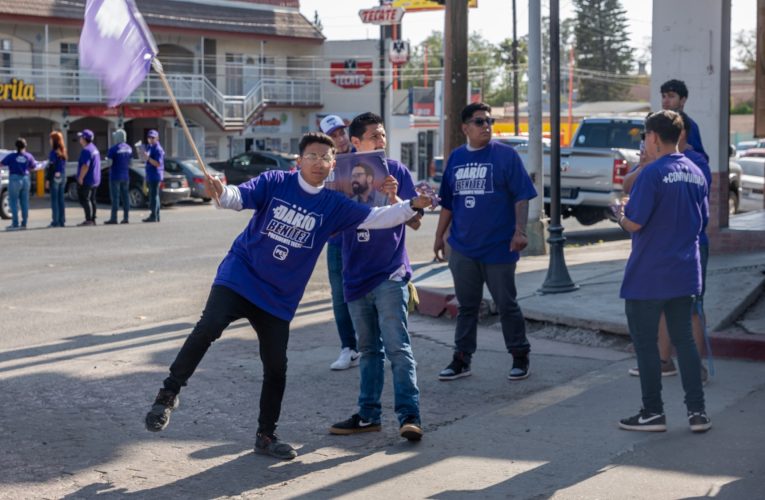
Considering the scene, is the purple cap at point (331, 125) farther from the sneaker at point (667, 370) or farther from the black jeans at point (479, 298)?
the sneaker at point (667, 370)

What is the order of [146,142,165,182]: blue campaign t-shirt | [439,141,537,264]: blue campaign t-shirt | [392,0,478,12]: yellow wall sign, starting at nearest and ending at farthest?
1. [439,141,537,264]: blue campaign t-shirt
2. [146,142,165,182]: blue campaign t-shirt
3. [392,0,478,12]: yellow wall sign

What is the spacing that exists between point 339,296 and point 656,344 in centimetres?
273

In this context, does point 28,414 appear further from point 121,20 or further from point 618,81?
point 618,81

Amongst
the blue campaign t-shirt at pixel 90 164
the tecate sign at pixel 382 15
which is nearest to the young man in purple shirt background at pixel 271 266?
the blue campaign t-shirt at pixel 90 164

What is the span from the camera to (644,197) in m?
6.36

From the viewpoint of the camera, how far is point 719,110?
13266 millimetres

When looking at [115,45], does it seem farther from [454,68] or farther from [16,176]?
[16,176]

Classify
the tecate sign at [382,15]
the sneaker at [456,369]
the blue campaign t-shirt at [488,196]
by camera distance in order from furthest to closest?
the tecate sign at [382,15] → the sneaker at [456,369] → the blue campaign t-shirt at [488,196]

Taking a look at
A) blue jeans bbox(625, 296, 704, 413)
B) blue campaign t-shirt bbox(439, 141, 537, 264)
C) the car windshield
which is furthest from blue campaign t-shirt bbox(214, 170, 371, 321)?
the car windshield

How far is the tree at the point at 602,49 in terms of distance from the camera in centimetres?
10281

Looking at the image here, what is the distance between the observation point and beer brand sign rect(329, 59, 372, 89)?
51.1 m

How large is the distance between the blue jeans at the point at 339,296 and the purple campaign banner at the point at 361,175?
1.47 meters

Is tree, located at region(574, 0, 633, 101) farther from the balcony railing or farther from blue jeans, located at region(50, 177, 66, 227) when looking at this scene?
blue jeans, located at region(50, 177, 66, 227)

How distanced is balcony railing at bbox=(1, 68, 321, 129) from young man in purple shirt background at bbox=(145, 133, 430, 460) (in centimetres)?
2649
